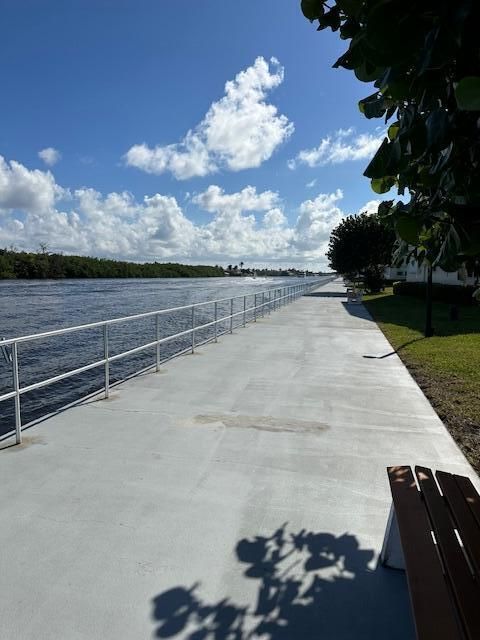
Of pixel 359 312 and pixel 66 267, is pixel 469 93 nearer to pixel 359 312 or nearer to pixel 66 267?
pixel 359 312

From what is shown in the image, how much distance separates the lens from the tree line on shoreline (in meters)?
85.1

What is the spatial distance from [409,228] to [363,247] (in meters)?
36.0

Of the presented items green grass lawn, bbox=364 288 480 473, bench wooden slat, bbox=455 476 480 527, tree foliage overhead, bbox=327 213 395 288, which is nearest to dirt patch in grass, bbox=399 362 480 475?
green grass lawn, bbox=364 288 480 473

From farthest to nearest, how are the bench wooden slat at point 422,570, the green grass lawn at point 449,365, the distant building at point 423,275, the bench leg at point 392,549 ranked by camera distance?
the distant building at point 423,275 < the green grass lawn at point 449,365 < the bench leg at point 392,549 < the bench wooden slat at point 422,570

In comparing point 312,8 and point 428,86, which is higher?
point 312,8

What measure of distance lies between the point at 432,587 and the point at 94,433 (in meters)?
3.35

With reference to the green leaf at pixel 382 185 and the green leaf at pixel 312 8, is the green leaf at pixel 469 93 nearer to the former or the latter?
the green leaf at pixel 312 8

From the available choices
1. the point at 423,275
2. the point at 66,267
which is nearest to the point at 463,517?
the point at 423,275

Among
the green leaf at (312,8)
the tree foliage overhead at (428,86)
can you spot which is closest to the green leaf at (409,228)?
the tree foliage overhead at (428,86)

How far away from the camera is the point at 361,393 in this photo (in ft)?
19.7

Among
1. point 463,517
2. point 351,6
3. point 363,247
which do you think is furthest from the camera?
point 363,247

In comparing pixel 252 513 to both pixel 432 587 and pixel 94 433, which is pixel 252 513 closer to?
pixel 432 587

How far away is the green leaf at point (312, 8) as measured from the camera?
5.16 ft

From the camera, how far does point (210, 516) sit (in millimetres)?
2875
